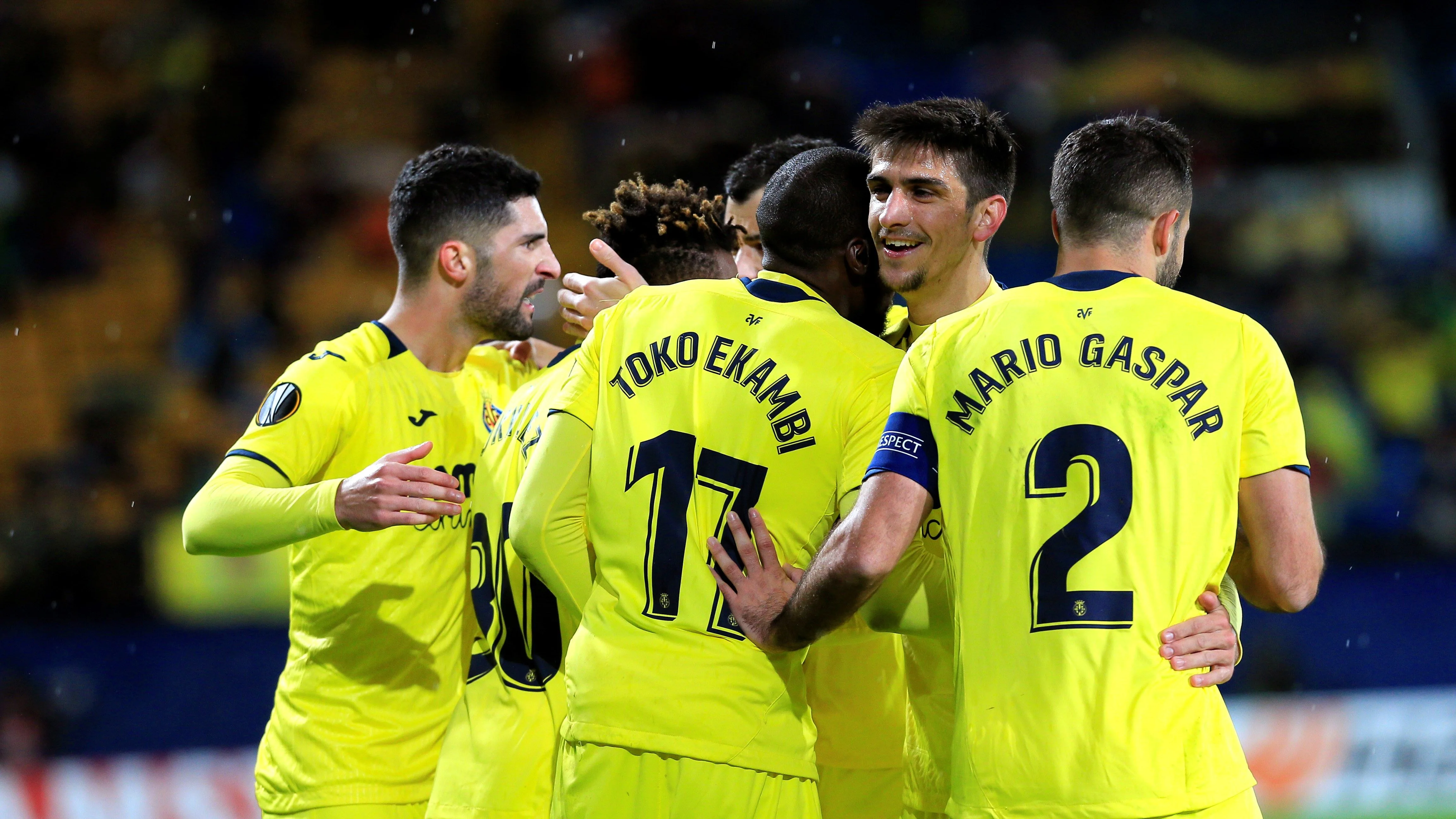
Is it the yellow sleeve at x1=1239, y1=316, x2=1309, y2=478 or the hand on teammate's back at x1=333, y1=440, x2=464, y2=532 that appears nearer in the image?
the yellow sleeve at x1=1239, y1=316, x2=1309, y2=478

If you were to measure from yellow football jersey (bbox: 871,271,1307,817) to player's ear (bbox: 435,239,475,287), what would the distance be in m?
2.24

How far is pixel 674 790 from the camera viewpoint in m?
3.21

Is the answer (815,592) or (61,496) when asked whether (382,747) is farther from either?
(61,496)

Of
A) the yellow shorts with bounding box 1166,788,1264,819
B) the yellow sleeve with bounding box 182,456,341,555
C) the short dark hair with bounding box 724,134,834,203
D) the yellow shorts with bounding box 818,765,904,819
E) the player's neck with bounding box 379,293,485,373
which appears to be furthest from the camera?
the short dark hair with bounding box 724,134,834,203

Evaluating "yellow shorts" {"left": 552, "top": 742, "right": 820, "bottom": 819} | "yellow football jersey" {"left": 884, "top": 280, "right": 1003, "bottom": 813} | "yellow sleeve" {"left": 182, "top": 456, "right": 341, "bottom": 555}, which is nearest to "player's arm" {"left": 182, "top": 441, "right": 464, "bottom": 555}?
"yellow sleeve" {"left": 182, "top": 456, "right": 341, "bottom": 555}

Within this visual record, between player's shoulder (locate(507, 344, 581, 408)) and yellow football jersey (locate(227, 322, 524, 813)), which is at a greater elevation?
player's shoulder (locate(507, 344, 581, 408))

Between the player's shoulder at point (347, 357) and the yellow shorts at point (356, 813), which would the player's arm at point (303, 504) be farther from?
the yellow shorts at point (356, 813)

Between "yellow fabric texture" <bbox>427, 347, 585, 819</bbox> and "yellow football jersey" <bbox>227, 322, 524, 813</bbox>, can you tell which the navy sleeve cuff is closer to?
"yellow fabric texture" <bbox>427, 347, 585, 819</bbox>

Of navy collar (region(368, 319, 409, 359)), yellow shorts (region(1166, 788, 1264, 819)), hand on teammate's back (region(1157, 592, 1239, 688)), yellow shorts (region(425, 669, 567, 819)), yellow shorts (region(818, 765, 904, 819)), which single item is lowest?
yellow shorts (region(818, 765, 904, 819))

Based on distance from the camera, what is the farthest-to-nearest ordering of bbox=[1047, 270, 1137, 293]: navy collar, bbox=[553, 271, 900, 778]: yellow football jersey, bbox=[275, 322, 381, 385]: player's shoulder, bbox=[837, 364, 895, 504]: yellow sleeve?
bbox=[275, 322, 381, 385]: player's shoulder < bbox=[837, 364, 895, 504]: yellow sleeve < bbox=[553, 271, 900, 778]: yellow football jersey < bbox=[1047, 270, 1137, 293]: navy collar

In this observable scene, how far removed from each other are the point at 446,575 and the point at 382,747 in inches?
22.5

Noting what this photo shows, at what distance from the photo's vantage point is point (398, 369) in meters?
4.64

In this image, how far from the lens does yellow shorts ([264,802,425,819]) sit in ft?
13.9

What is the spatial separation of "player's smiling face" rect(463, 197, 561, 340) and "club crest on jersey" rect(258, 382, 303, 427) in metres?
0.73
